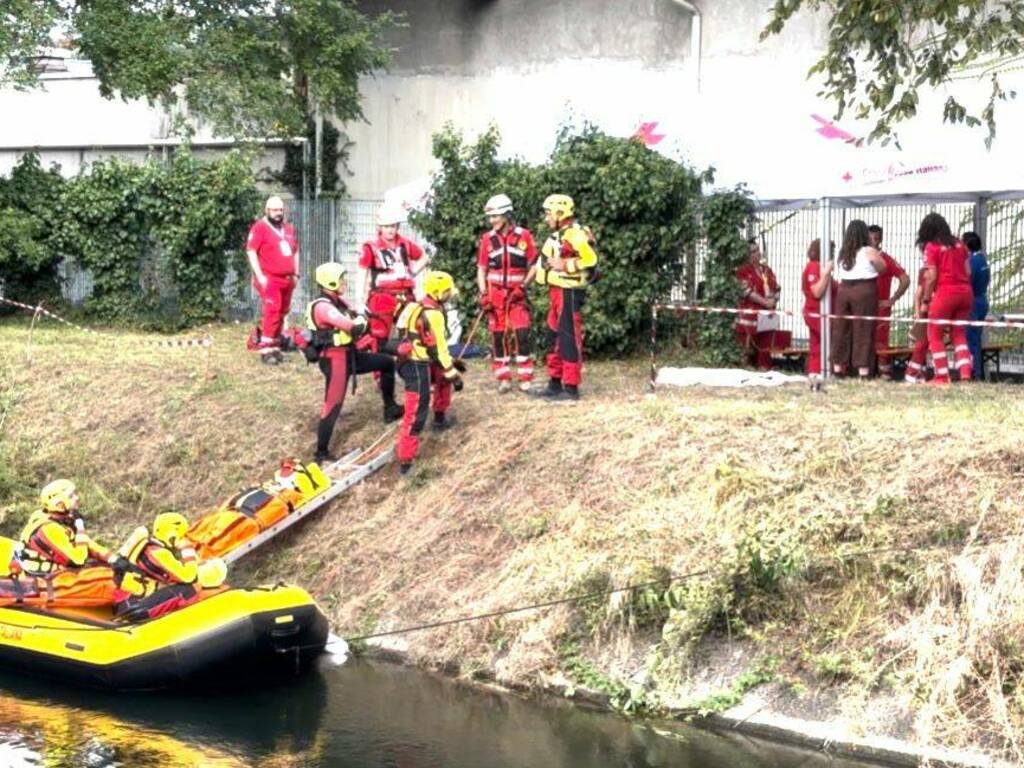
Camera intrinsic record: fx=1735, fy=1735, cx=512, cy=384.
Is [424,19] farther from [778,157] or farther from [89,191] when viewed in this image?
[778,157]

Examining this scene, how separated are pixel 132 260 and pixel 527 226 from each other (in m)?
6.68

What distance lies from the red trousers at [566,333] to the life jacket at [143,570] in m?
4.36

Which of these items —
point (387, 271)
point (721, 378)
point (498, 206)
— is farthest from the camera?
point (721, 378)

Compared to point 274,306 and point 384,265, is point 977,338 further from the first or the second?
point 274,306

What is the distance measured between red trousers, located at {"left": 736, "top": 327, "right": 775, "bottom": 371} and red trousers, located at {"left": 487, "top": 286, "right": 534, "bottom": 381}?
3.76 meters

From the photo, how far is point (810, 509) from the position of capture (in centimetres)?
1224

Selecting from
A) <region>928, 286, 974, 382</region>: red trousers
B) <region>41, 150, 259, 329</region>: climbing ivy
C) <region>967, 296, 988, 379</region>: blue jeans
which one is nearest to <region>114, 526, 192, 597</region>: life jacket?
<region>928, 286, 974, 382</region>: red trousers

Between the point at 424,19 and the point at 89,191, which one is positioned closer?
the point at 89,191

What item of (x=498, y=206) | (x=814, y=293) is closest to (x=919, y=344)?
(x=814, y=293)

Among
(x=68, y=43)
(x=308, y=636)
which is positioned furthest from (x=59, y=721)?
(x=68, y=43)

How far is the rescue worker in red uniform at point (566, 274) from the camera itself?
610 inches

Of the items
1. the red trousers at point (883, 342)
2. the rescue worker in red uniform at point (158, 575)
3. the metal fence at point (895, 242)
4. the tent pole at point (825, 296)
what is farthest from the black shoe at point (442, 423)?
the metal fence at point (895, 242)

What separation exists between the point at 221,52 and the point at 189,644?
535 inches

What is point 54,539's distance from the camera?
13453mm
